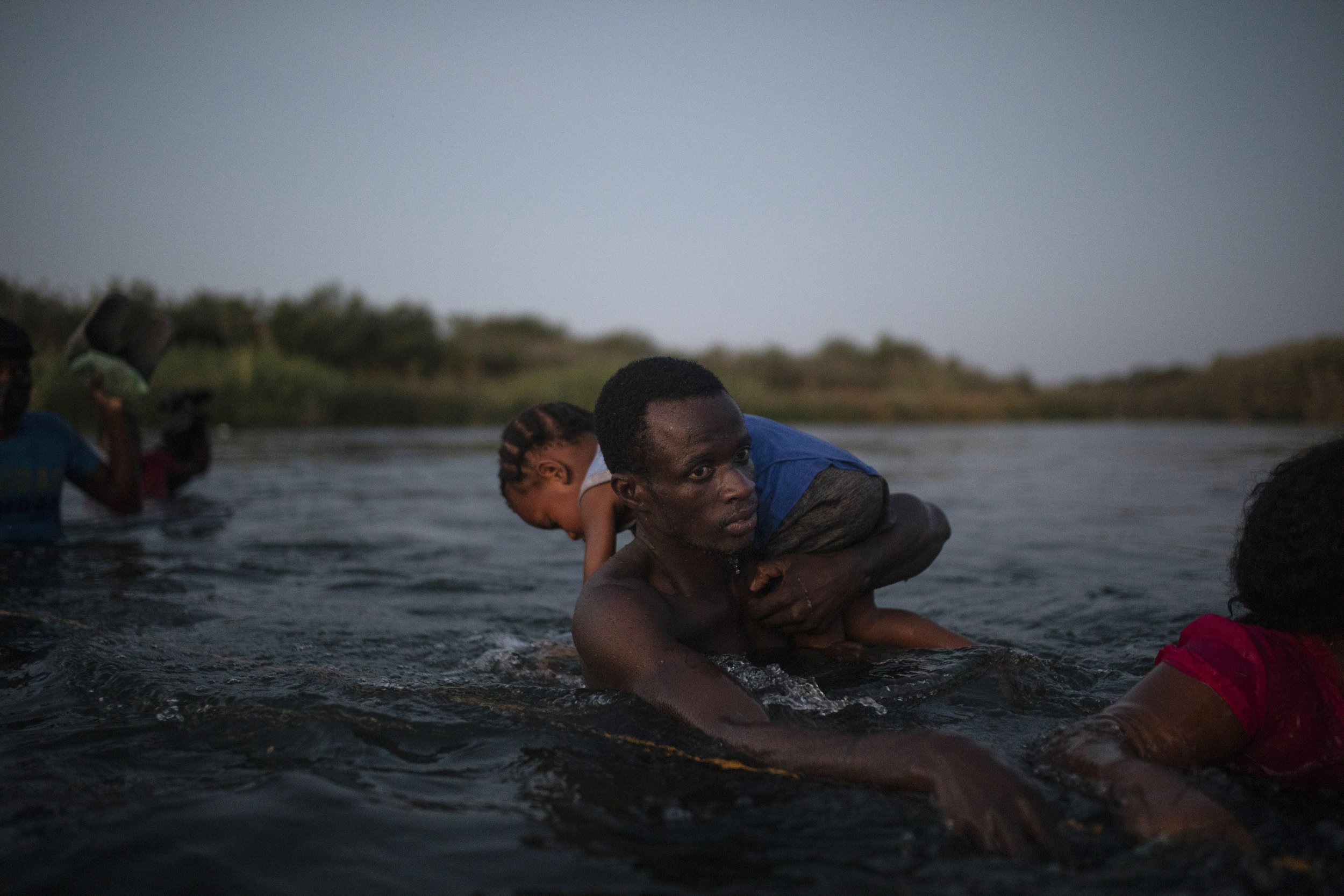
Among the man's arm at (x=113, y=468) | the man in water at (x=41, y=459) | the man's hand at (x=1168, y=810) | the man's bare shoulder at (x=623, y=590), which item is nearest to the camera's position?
the man's hand at (x=1168, y=810)

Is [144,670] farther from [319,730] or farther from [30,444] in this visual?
[30,444]

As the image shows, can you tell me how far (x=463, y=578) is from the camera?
6.07 meters

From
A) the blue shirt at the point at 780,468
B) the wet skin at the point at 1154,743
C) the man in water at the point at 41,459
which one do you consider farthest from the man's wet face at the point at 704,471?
the man in water at the point at 41,459

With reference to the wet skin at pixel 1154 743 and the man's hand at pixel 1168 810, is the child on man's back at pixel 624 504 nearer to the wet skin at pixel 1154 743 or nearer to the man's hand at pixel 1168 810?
the wet skin at pixel 1154 743

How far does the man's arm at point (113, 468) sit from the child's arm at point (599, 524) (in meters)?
3.60

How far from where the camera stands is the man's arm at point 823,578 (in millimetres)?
3340

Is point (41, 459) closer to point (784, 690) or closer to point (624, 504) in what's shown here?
point (624, 504)

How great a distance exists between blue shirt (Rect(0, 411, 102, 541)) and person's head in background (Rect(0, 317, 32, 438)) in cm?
11

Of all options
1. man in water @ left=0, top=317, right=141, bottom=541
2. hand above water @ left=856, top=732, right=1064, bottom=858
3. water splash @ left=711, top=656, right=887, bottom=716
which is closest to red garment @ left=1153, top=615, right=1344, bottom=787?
hand above water @ left=856, top=732, right=1064, bottom=858

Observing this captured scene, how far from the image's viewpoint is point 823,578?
3359 mm

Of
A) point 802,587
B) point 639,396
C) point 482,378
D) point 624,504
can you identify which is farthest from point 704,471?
point 482,378

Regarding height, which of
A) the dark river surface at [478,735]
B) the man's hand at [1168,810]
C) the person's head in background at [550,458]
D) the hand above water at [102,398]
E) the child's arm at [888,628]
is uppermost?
the hand above water at [102,398]

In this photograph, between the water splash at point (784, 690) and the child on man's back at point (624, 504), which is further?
the child on man's back at point (624, 504)

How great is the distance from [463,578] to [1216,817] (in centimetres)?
484
